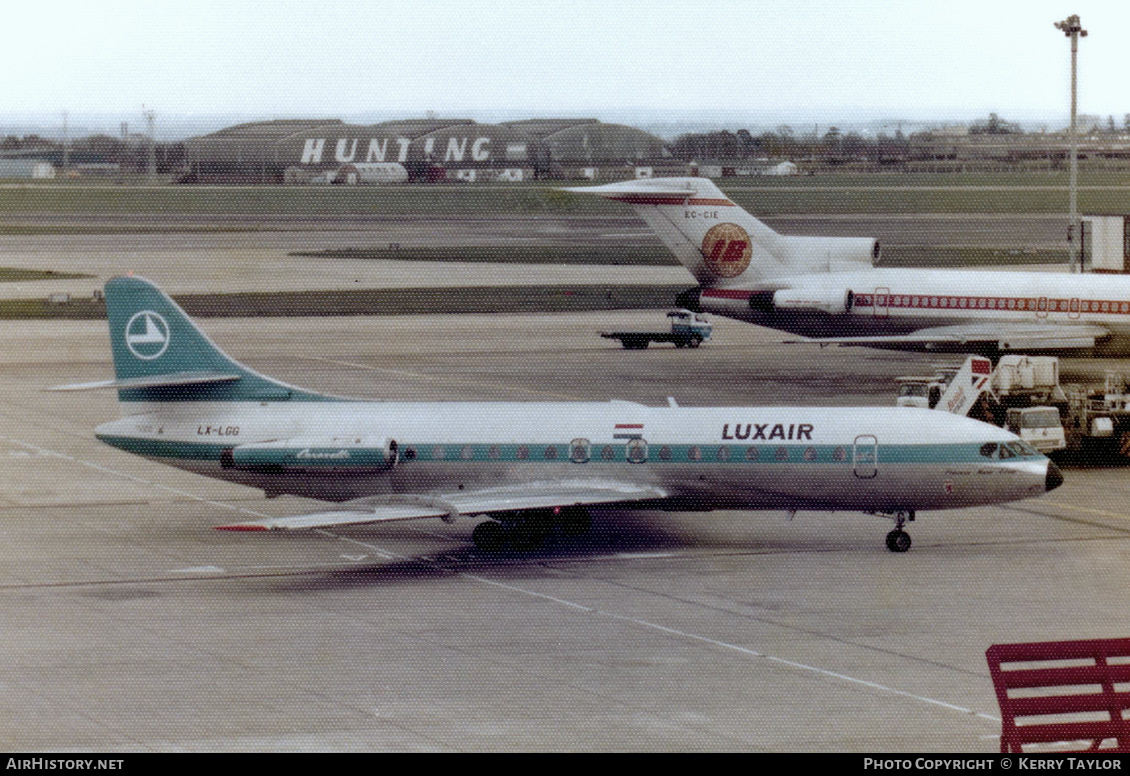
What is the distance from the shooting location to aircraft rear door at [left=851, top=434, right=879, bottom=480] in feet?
117

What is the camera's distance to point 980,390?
1806 inches

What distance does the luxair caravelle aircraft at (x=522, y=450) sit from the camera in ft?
117

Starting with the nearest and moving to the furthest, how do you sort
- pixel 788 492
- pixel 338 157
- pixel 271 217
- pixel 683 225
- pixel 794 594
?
pixel 794 594
pixel 788 492
pixel 683 225
pixel 271 217
pixel 338 157

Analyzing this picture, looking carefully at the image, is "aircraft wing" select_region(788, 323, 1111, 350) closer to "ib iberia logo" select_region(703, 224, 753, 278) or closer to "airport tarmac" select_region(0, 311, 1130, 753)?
"ib iberia logo" select_region(703, 224, 753, 278)

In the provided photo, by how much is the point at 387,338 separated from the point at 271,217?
272 ft

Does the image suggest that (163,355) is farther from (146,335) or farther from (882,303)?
(882,303)

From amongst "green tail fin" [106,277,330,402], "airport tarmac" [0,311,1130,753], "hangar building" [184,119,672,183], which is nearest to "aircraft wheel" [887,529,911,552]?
"airport tarmac" [0,311,1130,753]

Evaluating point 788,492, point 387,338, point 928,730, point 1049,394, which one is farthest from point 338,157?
point 928,730

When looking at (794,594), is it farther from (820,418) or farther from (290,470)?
(290,470)

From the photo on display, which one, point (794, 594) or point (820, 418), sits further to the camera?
point (820, 418)

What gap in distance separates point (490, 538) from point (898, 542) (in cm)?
902

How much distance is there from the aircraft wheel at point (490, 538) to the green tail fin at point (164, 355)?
5215 mm

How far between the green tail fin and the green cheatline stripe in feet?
4.53

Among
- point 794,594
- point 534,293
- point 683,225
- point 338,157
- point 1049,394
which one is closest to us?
point 794,594
